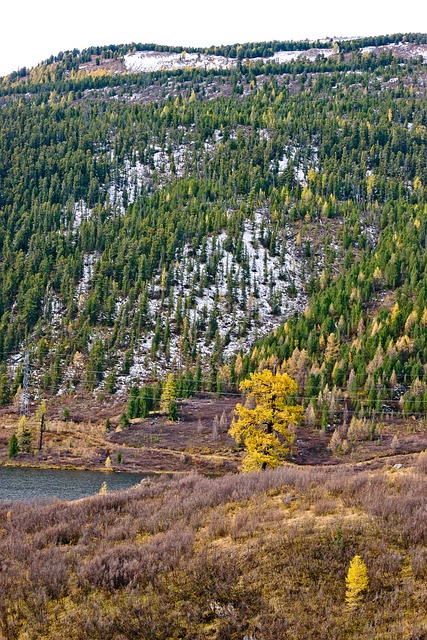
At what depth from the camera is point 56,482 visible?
79.6 metres

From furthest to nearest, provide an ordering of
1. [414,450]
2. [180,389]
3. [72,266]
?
[72,266] → [180,389] → [414,450]

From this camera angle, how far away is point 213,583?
1608 centimetres

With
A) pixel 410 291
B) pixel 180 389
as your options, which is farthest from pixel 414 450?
pixel 410 291

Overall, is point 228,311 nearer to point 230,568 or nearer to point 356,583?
point 230,568

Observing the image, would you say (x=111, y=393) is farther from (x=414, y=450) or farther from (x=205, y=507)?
(x=205, y=507)

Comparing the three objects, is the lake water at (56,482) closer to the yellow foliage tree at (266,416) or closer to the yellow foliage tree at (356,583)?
the yellow foliage tree at (266,416)

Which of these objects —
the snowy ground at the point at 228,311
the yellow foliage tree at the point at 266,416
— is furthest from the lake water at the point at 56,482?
the snowy ground at the point at 228,311

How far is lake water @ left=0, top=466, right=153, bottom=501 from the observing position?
67938 millimetres

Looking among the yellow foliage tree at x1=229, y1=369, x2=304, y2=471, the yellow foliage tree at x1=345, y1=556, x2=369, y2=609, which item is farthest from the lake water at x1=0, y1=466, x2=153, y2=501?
the yellow foliage tree at x1=345, y1=556, x2=369, y2=609

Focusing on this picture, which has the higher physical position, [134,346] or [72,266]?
[72,266]

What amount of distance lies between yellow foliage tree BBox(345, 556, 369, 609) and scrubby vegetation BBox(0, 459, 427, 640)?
0.12 metres

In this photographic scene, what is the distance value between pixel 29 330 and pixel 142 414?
200 ft

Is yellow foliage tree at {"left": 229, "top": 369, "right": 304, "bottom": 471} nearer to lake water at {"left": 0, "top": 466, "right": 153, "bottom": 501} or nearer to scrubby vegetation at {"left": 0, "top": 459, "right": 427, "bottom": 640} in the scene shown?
lake water at {"left": 0, "top": 466, "right": 153, "bottom": 501}

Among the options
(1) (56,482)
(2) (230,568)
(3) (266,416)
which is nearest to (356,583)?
(2) (230,568)
